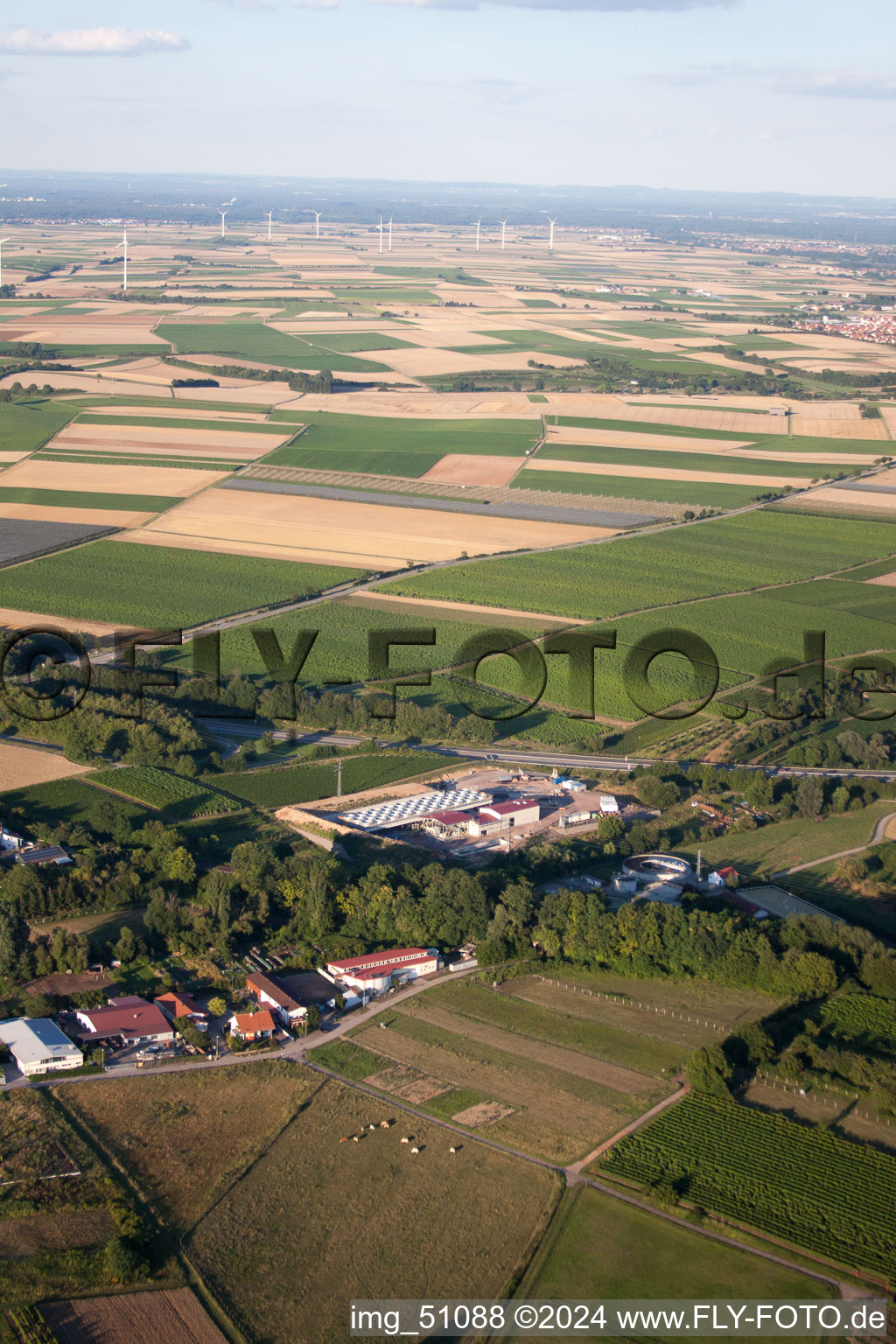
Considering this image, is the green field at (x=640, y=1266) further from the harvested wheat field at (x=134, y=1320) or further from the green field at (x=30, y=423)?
the green field at (x=30, y=423)

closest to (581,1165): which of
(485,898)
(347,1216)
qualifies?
(347,1216)

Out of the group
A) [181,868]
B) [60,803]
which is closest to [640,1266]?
[181,868]

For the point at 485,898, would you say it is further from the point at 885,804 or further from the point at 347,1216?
the point at 885,804

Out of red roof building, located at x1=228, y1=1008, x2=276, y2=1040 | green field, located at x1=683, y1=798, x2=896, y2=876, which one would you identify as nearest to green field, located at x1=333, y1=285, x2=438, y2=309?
green field, located at x1=683, y1=798, x2=896, y2=876

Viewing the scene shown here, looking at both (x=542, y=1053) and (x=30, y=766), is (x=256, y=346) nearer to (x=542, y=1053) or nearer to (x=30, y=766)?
(x=30, y=766)

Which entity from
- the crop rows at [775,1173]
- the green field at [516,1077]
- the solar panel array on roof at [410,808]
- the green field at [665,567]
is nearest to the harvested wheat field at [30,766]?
the solar panel array on roof at [410,808]
